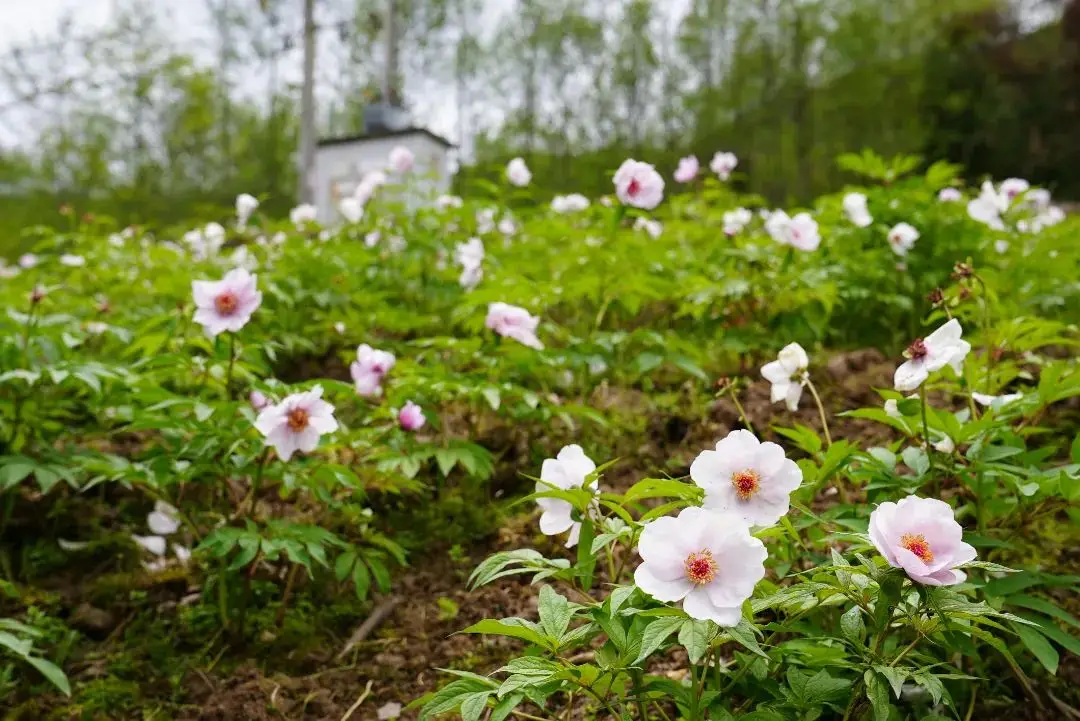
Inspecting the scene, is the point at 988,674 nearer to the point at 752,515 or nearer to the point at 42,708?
the point at 752,515

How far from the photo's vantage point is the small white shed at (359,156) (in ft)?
26.3

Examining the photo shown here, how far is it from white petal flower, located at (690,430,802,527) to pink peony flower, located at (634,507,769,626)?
0.10m

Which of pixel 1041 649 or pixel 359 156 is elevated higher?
pixel 1041 649

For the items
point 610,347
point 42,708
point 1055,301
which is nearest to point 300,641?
point 42,708

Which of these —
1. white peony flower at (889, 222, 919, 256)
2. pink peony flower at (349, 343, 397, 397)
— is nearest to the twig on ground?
pink peony flower at (349, 343, 397, 397)

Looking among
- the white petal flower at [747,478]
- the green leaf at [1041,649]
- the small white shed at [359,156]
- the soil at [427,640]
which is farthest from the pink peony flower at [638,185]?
the small white shed at [359,156]

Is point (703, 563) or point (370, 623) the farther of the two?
point (370, 623)

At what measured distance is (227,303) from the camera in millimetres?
1723

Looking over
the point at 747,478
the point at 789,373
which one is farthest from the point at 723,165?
the point at 747,478

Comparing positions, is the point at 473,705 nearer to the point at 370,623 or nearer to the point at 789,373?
the point at 789,373

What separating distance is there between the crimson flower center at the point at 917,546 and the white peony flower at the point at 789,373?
1.81 ft

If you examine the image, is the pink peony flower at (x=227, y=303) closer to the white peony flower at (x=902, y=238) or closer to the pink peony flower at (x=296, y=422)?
the pink peony flower at (x=296, y=422)

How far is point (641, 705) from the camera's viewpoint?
1116 mm

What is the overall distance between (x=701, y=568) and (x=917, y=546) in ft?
0.81
